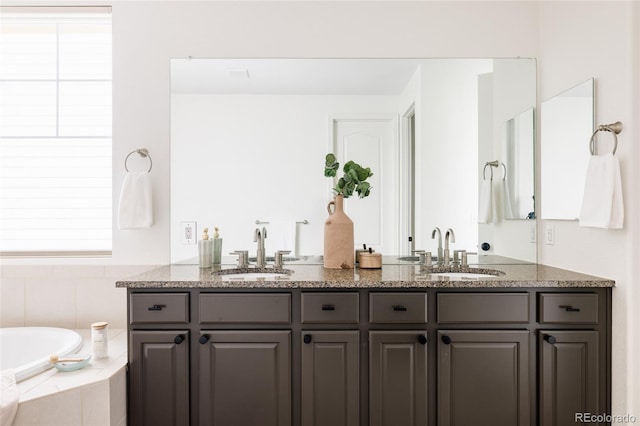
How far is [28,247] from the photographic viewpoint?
241cm

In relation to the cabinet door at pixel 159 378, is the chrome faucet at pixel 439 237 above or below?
above

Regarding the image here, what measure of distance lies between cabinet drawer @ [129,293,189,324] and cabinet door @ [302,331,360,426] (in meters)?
0.58

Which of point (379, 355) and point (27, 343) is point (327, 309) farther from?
point (27, 343)

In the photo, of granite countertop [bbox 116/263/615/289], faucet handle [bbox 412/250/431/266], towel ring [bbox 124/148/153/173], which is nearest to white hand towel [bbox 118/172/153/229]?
towel ring [bbox 124/148/153/173]

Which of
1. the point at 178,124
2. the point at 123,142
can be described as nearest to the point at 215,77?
the point at 178,124

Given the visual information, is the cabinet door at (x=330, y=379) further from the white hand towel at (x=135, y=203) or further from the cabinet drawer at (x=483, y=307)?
the white hand towel at (x=135, y=203)

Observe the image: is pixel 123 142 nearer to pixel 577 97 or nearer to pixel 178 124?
pixel 178 124

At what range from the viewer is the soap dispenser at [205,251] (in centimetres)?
213

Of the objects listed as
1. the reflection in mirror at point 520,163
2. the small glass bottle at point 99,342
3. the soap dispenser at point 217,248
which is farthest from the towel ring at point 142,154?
the reflection in mirror at point 520,163

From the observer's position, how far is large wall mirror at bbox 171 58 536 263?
2285 mm

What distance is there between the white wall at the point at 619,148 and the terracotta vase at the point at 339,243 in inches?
45.3

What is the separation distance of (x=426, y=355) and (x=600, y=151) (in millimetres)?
1257

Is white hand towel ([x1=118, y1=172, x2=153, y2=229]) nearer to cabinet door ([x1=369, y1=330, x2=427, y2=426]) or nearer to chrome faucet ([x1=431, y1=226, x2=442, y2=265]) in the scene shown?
cabinet door ([x1=369, y1=330, x2=427, y2=426])

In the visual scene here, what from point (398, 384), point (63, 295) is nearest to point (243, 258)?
point (398, 384)
